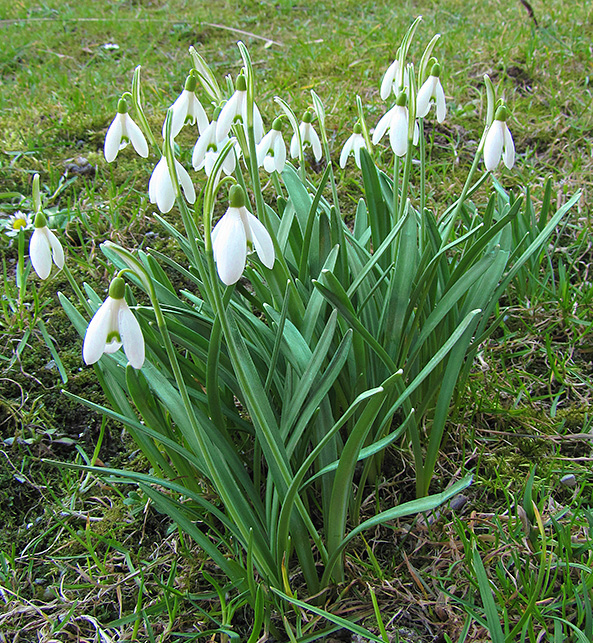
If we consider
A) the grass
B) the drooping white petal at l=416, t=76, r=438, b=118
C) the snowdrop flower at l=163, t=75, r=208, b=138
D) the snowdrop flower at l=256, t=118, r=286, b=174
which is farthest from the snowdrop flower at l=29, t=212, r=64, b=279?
the drooping white petal at l=416, t=76, r=438, b=118

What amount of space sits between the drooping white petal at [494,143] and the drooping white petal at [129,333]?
0.83 meters

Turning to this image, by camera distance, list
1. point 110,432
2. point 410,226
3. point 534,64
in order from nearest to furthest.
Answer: point 410,226 < point 110,432 < point 534,64

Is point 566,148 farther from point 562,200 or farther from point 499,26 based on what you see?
point 499,26

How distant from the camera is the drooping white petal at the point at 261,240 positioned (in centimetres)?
92

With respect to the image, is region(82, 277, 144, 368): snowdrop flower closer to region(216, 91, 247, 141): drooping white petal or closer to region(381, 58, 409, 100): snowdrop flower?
region(216, 91, 247, 141): drooping white petal

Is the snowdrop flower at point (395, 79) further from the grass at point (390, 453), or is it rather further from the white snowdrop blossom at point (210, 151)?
the grass at point (390, 453)

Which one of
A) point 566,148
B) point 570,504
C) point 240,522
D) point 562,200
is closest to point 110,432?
point 240,522

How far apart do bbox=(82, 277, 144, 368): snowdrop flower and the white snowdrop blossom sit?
0.43m

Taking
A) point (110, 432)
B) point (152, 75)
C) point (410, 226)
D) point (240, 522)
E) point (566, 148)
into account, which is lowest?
point (110, 432)

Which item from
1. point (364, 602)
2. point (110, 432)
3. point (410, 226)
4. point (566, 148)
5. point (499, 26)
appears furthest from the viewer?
point (499, 26)

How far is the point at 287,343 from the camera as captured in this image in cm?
127

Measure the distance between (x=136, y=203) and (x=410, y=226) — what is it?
5.06 feet

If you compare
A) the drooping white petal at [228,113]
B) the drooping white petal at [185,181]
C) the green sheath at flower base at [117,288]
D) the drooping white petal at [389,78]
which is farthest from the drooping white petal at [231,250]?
the drooping white petal at [389,78]

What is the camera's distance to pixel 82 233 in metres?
2.49
